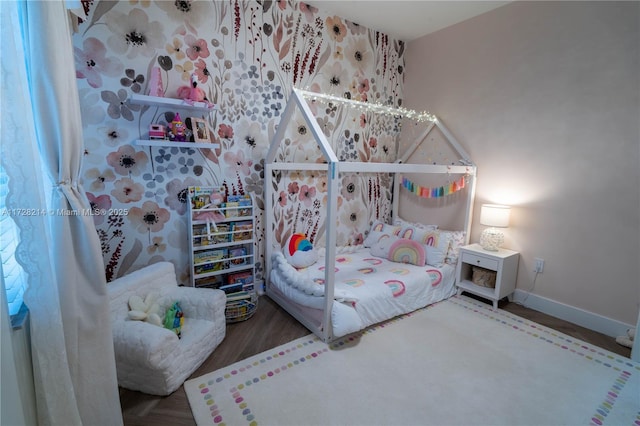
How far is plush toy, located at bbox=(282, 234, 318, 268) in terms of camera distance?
292cm

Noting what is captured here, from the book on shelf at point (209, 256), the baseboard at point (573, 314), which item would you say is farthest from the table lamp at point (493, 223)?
the book on shelf at point (209, 256)

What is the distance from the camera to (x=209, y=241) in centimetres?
259

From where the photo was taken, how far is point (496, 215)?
2.86 metres

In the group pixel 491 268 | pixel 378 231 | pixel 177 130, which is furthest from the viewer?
pixel 378 231

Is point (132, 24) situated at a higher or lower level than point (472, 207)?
higher

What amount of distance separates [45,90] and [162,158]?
A: 1.42 m

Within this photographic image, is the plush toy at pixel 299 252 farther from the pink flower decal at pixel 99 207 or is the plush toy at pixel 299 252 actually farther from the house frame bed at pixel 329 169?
the pink flower decal at pixel 99 207

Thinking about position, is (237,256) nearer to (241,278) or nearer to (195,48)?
(241,278)

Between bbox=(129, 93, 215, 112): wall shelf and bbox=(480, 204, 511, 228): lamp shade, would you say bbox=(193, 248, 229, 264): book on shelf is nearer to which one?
bbox=(129, 93, 215, 112): wall shelf

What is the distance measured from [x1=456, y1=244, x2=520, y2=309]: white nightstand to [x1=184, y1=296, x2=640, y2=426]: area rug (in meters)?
0.46

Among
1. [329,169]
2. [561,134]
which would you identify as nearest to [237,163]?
[329,169]

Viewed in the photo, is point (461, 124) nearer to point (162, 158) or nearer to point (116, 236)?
point (162, 158)

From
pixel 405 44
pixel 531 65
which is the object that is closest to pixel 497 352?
pixel 531 65

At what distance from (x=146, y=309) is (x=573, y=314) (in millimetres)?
3413
